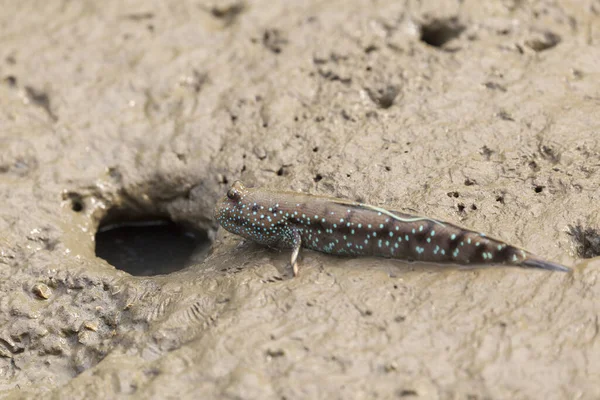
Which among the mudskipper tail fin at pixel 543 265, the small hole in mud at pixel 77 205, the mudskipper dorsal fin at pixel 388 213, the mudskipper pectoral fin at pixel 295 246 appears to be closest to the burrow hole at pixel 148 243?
the small hole in mud at pixel 77 205

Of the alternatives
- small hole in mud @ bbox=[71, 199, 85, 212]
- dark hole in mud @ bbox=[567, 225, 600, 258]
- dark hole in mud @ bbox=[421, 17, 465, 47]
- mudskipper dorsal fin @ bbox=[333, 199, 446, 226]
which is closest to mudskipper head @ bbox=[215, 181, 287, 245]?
mudskipper dorsal fin @ bbox=[333, 199, 446, 226]

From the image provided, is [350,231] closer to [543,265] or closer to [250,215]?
[250,215]

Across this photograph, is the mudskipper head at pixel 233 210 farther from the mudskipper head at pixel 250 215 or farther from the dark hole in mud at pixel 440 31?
the dark hole in mud at pixel 440 31

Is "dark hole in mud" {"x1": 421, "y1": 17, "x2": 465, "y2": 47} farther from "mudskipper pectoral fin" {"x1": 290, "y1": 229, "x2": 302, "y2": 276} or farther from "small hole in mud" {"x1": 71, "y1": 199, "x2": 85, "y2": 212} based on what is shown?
"small hole in mud" {"x1": 71, "y1": 199, "x2": 85, "y2": 212}

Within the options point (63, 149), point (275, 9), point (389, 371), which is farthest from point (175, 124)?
point (389, 371)

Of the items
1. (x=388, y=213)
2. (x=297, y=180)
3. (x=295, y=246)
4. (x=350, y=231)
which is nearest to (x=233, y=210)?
(x=295, y=246)

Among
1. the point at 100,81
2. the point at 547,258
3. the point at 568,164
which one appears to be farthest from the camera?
the point at 100,81

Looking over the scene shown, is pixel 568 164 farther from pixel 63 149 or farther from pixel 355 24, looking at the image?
pixel 63 149

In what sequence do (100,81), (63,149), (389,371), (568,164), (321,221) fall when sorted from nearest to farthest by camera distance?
(389,371)
(321,221)
(568,164)
(63,149)
(100,81)
